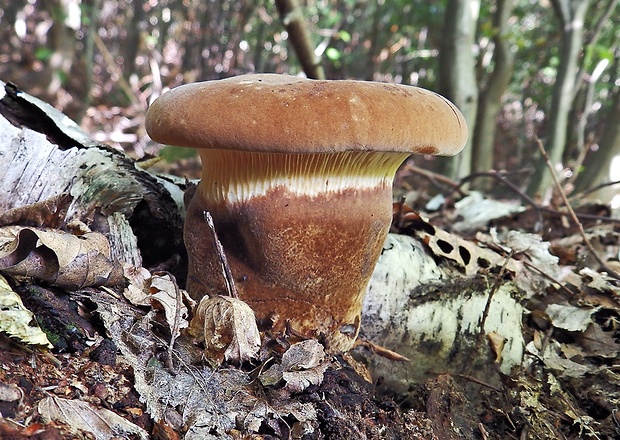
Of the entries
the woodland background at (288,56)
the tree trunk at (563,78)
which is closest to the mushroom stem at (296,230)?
the tree trunk at (563,78)

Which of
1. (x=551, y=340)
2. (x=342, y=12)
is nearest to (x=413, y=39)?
(x=342, y=12)

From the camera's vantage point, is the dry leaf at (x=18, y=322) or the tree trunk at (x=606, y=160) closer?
the dry leaf at (x=18, y=322)

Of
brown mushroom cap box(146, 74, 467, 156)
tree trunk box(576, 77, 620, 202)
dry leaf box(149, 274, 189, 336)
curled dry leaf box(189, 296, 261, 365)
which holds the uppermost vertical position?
brown mushroom cap box(146, 74, 467, 156)

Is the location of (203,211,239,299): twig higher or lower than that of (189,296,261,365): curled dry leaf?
higher

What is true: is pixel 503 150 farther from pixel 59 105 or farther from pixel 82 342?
pixel 82 342

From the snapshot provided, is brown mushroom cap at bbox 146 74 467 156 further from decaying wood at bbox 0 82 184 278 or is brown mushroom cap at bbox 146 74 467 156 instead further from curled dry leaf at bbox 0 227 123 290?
decaying wood at bbox 0 82 184 278

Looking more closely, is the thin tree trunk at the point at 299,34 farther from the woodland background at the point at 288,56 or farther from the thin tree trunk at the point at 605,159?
the thin tree trunk at the point at 605,159

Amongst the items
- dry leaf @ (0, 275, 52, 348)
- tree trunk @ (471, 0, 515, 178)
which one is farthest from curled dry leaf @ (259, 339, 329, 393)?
tree trunk @ (471, 0, 515, 178)

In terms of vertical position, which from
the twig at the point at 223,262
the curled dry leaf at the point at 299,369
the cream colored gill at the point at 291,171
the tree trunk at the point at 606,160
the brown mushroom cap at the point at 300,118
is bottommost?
the tree trunk at the point at 606,160
